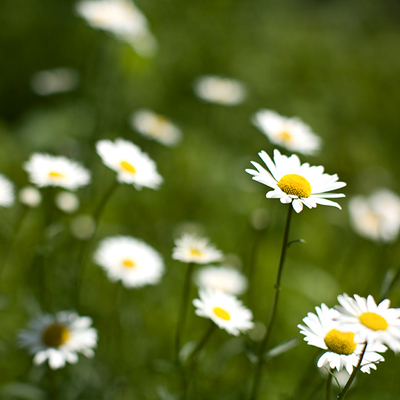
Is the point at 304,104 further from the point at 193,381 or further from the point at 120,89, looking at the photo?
the point at 193,381

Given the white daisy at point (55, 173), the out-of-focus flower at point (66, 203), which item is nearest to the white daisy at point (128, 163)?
the white daisy at point (55, 173)

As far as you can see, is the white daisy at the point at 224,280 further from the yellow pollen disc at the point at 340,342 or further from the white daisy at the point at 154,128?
the yellow pollen disc at the point at 340,342

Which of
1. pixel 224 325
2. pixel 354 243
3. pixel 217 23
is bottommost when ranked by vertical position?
pixel 354 243

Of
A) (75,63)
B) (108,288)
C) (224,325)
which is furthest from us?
(75,63)

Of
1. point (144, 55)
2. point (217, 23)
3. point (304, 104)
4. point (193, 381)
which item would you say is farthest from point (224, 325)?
point (217, 23)

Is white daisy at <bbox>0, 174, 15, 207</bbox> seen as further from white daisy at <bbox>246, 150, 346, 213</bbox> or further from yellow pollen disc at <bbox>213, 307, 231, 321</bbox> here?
white daisy at <bbox>246, 150, 346, 213</bbox>

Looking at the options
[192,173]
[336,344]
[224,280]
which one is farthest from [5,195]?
[192,173]
